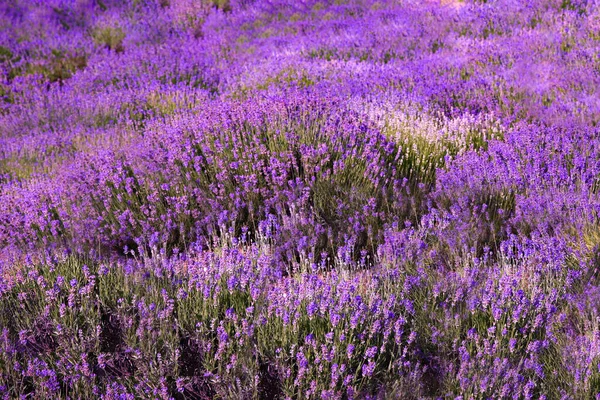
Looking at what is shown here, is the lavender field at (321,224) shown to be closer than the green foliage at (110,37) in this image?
Yes

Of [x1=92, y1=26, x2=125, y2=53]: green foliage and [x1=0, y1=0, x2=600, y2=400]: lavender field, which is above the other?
[x1=92, y1=26, x2=125, y2=53]: green foliage

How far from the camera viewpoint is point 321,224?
350cm

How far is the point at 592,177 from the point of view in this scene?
11.9ft

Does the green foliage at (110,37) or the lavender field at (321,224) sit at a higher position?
the green foliage at (110,37)

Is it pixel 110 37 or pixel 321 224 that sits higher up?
pixel 110 37

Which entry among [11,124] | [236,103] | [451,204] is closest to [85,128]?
[11,124]

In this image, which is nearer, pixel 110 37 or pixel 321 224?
pixel 321 224

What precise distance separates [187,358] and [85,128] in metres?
4.15

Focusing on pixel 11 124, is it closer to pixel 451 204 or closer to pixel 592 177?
pixel 451 204

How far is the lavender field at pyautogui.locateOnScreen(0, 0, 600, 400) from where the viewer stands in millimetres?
2242

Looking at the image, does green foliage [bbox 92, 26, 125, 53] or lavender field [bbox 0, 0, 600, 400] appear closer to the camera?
lavender field [bbox 0, 0, 600, 400]

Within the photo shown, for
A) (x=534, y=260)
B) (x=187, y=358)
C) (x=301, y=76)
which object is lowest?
(x=187, y=358)

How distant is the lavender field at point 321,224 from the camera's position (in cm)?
224

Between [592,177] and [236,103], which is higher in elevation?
[236,103]
